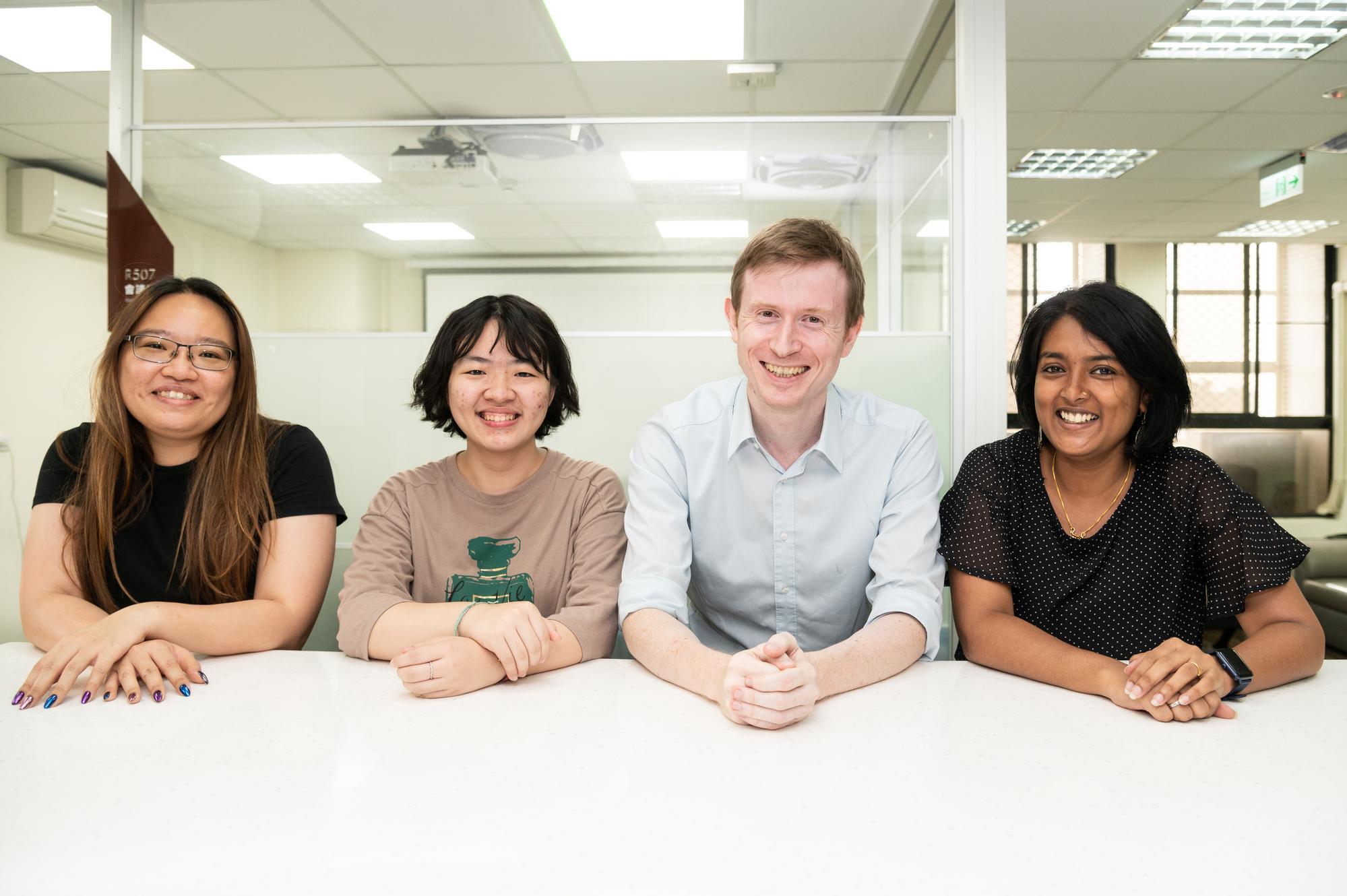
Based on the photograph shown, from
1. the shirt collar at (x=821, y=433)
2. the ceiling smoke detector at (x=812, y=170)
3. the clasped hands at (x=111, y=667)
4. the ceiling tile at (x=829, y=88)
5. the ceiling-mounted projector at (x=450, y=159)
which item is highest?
the ceiling tile at (x=829, y=88)

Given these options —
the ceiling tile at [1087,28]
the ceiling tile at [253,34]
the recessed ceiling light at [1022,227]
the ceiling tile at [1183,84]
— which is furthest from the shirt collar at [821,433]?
the recessed ceiling light at [1022,227]

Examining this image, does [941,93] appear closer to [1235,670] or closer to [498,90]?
[1235,670]

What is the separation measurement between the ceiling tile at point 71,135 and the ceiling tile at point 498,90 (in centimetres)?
201

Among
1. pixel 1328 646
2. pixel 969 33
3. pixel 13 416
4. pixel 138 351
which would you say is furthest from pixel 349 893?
pixel 13 416

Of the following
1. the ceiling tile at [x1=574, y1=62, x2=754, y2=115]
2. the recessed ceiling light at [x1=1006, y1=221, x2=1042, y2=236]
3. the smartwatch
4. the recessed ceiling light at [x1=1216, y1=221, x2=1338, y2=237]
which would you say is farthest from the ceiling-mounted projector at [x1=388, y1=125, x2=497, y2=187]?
the recessed ceiling light at [x1=1216, y1=221, x2=1338, y2=237]

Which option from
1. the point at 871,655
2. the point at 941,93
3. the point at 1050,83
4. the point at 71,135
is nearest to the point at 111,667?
the point at 871,655

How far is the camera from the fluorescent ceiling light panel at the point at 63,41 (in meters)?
3.47

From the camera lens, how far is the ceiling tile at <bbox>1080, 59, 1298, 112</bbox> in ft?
12.6

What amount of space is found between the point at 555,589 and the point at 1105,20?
331cm

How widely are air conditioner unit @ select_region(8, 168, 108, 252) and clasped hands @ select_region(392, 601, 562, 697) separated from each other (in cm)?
A: 533

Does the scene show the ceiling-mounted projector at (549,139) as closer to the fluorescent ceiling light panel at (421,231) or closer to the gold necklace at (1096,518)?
the fluorescent ceiling light panel at (421,231)

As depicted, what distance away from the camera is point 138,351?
5.21 ft

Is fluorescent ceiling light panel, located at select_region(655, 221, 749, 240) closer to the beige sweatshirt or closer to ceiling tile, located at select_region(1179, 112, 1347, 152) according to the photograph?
the beige sweatshirt

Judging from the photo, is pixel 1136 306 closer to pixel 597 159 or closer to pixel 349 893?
pixel 597 159
